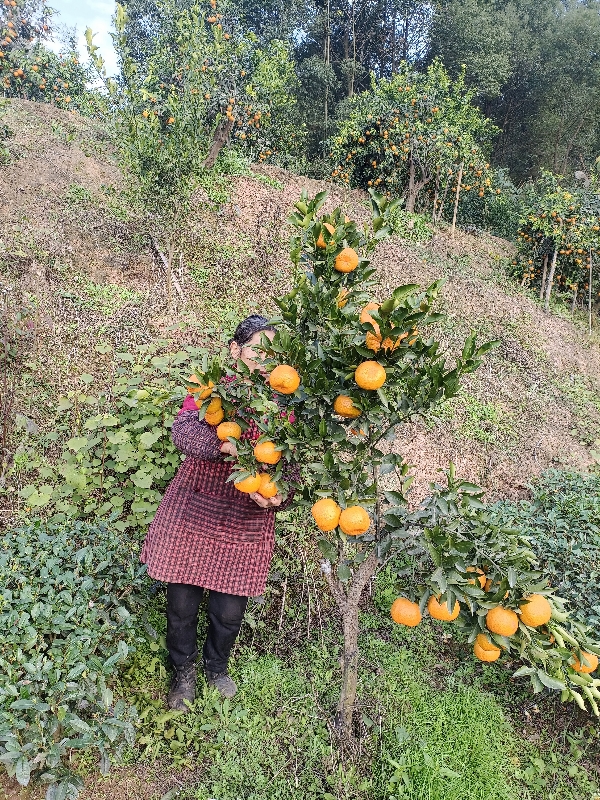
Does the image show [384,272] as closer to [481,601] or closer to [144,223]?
[144,223]

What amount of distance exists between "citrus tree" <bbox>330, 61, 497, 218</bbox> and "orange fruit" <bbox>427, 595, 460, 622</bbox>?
8884mm

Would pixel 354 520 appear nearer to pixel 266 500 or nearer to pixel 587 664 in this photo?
pixel 266 500

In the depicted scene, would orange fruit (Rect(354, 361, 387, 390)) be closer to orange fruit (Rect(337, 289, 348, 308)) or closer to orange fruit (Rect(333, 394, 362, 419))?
orange fruit (Rect(333, 394, 362, 419))

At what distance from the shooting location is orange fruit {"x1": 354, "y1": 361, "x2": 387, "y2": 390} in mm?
1486

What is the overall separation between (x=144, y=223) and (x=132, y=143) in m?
1.06

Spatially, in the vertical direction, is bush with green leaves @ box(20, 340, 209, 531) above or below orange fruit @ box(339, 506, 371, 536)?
below

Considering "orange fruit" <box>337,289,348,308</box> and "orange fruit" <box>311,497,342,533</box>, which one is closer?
"orange fruit" <box>311,497,342,533</box>

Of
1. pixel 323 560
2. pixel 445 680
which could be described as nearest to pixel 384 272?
pixel 323 560

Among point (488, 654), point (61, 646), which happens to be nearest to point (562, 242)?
point (488, 654)

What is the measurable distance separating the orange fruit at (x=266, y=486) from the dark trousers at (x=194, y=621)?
0.73 metres

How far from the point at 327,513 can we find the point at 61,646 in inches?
50.5

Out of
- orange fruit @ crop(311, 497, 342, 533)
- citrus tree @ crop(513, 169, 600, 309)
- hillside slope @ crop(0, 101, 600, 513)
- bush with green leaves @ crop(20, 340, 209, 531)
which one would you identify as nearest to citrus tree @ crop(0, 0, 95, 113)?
hillside slope @ crop(0, 101, 600, 513)

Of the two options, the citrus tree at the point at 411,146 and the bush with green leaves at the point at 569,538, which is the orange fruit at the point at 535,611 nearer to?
the bush with green leaves at the point at 569,538

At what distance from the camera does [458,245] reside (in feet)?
31.5
